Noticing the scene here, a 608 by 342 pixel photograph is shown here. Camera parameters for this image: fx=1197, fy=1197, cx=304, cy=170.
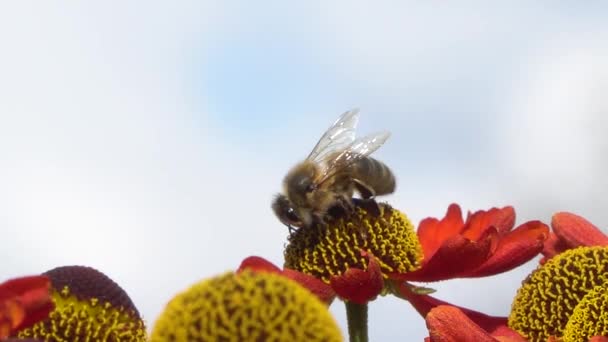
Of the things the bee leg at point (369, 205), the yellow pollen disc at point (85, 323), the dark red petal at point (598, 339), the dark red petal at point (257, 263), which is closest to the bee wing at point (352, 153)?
the bee leg at point (369, 205)

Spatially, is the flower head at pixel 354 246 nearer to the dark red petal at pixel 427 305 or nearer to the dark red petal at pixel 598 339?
the dark red petal at pixel 427 305

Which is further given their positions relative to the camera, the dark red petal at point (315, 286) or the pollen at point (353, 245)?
the pollen at point (353, 245)

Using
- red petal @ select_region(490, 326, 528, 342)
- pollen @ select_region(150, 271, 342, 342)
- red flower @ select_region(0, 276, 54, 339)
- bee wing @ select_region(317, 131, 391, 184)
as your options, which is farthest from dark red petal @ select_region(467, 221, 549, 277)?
red flower @ select_region(0, 276, 54, 339)

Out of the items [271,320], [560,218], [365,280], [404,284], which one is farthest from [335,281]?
[271,320]

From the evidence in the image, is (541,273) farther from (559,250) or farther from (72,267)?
(72,267)

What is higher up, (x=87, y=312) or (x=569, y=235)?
(x=87, y=312)

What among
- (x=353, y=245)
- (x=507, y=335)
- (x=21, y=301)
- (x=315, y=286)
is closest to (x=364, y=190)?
(x=353, y=245)

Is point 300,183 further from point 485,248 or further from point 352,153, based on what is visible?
point 485,248
